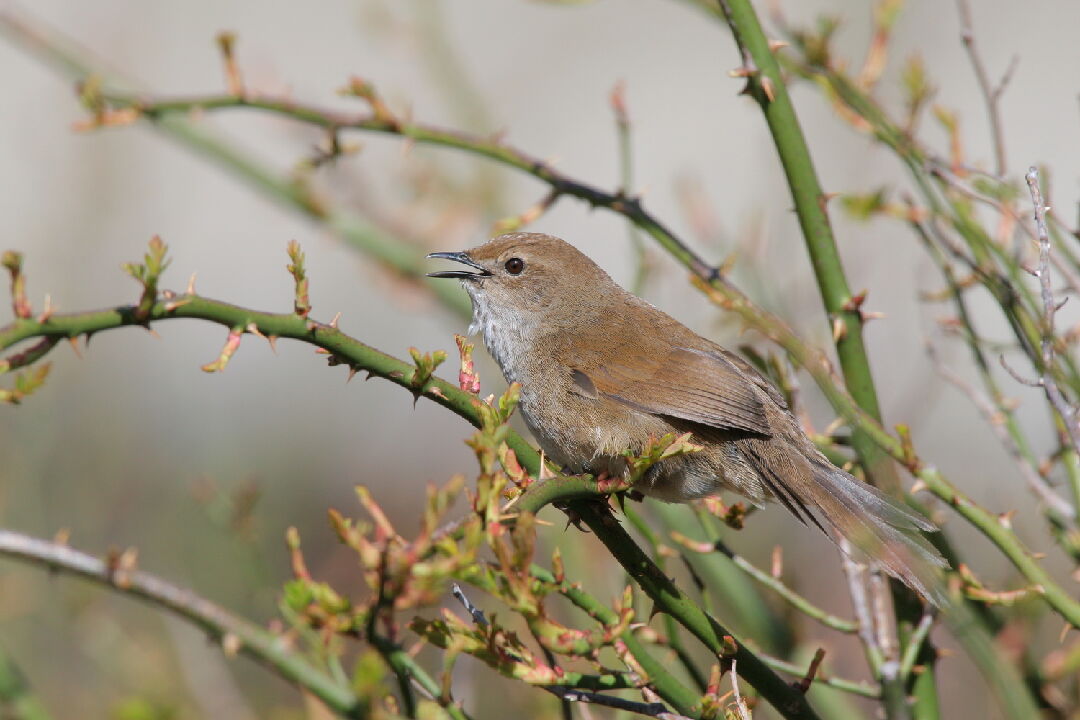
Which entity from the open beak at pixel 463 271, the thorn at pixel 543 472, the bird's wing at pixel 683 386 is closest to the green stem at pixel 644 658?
the thorn at pixel 543 472

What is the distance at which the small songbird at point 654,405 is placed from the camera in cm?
312

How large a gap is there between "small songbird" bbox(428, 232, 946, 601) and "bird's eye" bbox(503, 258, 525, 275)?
13 millimetres

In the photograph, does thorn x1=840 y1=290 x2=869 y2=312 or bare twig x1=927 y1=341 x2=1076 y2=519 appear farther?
thorn x1=840 y1=290 x2=869 y2=312

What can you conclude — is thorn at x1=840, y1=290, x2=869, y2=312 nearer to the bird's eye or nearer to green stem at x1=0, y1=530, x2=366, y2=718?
the bird's eye

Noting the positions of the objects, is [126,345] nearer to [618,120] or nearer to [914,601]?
[618,120]

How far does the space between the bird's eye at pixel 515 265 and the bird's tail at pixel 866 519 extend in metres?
1.21

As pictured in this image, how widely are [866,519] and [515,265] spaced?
1622mm

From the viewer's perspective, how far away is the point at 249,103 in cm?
317

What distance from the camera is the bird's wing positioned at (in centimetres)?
339

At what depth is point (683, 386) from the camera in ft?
11.5

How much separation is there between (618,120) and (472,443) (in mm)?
2001

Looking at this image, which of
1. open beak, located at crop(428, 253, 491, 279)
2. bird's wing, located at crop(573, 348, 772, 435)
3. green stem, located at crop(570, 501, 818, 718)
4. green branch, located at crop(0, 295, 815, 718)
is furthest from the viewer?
open beak, located at crop(428, 253, 491, 279)

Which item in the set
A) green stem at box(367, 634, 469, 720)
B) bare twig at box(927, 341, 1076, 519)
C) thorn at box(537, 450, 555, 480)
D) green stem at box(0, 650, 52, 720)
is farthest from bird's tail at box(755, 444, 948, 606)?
green stem at box(0, 650, 52, 720)

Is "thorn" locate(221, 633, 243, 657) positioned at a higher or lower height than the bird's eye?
lower
